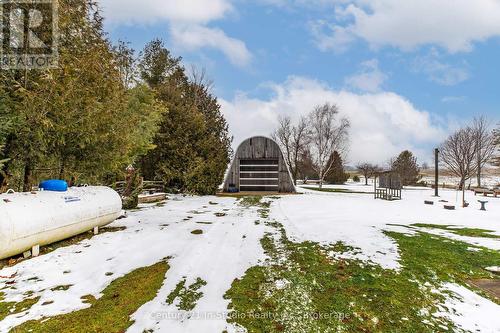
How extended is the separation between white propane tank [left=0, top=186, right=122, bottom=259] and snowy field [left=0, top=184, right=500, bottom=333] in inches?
17.8

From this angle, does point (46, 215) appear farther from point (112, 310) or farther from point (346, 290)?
point (346, 290)

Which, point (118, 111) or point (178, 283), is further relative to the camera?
point (118, 111)

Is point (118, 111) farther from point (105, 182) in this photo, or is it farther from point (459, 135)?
point (459, 135)

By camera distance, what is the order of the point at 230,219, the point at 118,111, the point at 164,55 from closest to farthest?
1. the point at 118,111
2. the point at 230,219
3. the point at 164,55

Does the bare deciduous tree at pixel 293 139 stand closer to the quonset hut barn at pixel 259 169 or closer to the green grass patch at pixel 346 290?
the quonset hut barn at pixel 259 169

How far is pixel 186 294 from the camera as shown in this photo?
452cm

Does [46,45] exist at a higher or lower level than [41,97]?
higher

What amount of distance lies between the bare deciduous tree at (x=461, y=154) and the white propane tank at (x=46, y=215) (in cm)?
4372

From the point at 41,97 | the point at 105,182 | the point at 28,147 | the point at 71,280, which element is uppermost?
the point at 41,97

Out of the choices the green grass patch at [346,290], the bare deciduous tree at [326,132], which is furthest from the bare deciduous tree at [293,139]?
the green grass patch at [346,290]

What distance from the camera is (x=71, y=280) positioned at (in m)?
5.04

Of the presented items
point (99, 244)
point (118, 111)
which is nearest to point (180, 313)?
point (99, 244)

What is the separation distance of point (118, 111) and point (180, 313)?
8628mm

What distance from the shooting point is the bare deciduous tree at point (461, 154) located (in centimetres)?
3591
